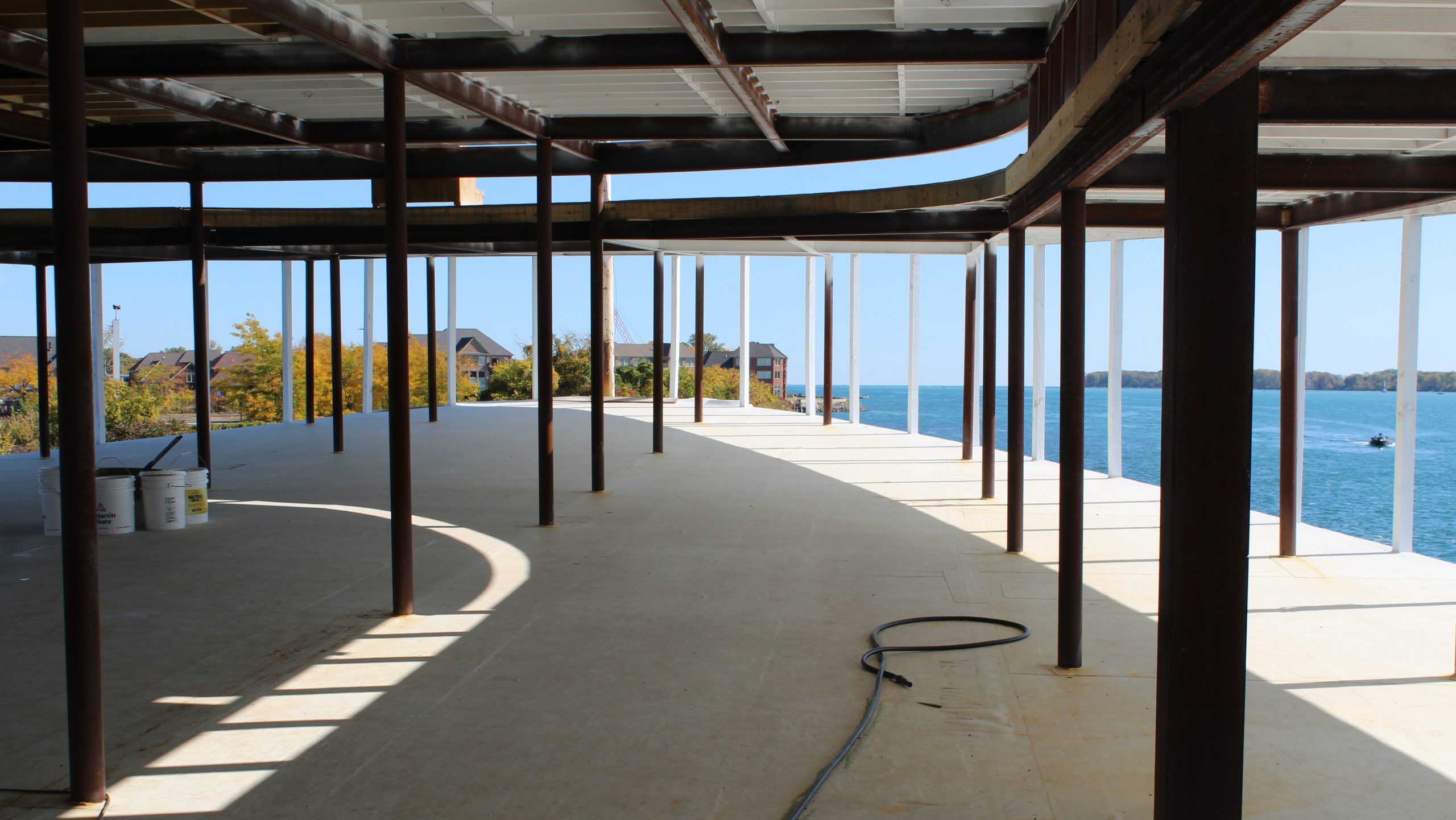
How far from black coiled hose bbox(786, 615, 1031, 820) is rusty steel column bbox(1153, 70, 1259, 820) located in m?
1.39

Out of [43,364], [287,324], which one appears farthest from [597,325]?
[287,324]

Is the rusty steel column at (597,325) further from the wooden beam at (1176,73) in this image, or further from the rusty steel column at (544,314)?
the wooden beam at (1176,73)

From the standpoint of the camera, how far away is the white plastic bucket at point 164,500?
31.6ft

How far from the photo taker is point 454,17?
6.34m

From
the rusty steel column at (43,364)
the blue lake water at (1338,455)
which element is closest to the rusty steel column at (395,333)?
the blue lake water at (1338,455)

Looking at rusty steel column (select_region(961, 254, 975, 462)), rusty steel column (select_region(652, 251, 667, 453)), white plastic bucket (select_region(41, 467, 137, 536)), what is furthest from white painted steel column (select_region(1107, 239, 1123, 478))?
white plastic bucket (select_region(41, 467, 137, 536))

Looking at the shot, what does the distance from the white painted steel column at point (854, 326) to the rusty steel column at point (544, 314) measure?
1335 cm

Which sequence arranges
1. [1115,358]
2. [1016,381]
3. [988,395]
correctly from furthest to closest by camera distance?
1. [1115,358]
2. [988,395]
3. [1016,381]

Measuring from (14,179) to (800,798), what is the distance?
12.7 m

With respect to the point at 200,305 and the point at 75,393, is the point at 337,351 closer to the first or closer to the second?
the point at 200,305

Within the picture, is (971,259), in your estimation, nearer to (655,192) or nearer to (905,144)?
(905,144)

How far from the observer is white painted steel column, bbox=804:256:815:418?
942 inches

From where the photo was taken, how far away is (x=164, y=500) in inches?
380

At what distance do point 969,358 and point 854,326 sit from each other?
30.2 ft
